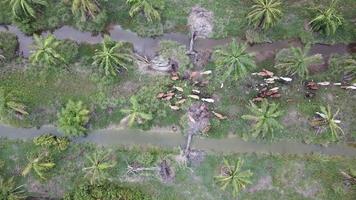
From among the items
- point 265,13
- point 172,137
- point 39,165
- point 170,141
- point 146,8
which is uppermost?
point 265,13

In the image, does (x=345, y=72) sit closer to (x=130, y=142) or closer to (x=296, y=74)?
(x=296, y=74)

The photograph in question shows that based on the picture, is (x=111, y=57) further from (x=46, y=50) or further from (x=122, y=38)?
(x=46, y=50)

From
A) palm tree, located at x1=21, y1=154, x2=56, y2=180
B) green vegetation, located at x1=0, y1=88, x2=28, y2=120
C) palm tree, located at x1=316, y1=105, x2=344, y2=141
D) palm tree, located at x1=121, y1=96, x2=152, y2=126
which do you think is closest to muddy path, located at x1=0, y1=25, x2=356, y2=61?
green vegetation, located at x1=0, y1=88, x2=28, y2=120

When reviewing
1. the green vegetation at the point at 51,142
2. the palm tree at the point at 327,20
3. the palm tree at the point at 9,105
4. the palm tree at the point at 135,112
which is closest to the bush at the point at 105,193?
the green vegetation at the point at 51,142

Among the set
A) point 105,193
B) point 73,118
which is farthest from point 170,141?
point 73,118

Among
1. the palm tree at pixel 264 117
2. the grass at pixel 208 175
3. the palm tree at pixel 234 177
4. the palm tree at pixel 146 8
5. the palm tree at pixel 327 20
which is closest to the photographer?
the palm tree at pixel 234 177

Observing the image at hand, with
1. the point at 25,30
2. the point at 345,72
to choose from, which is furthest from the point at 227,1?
the point at 25,30

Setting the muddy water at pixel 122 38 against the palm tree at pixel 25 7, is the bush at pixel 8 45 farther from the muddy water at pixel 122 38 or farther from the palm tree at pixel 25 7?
the palm tree at pixel 25 7
